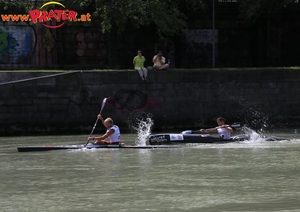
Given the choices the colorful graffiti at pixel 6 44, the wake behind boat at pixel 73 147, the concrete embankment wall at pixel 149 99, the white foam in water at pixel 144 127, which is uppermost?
the colorful graffiti at pixel 6 44

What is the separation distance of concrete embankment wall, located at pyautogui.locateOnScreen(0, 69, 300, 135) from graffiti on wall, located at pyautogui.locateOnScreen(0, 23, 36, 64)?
35.1 ft

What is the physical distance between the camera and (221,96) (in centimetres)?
2748

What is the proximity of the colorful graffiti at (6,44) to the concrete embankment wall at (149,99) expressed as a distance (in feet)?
→ 35.1

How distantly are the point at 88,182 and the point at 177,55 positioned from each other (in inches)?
933

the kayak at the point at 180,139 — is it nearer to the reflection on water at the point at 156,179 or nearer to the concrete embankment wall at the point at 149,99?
the reflection on water at the point at 156,179

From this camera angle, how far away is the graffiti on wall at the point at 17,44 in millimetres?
37062

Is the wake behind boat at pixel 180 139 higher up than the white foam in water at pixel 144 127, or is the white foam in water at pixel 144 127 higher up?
the wake behind boat at pixel 180 139

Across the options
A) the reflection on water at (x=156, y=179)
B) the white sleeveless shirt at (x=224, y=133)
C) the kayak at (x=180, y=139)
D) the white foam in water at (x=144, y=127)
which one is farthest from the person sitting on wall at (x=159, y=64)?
the reflection on water at (x=156, y=179)

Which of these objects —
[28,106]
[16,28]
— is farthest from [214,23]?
[28,106]

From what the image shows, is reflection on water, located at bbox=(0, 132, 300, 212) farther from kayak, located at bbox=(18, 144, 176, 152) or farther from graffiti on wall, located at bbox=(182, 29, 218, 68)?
graffiti on wall, located at bbox=(182, 29, 218, 68)

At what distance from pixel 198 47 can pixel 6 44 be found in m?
10.0

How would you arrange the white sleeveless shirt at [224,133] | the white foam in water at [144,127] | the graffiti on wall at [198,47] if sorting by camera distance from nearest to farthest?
the white sleeveless shirt at [224,133]
the white foam in water at [144,127]
the graffiti on wall at [198,47]

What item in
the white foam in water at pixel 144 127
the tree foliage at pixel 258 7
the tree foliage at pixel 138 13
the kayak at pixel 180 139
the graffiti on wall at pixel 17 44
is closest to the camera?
the kayak at pixel 180 139

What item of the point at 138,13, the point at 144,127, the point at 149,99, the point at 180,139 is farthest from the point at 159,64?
the point at 180,139
